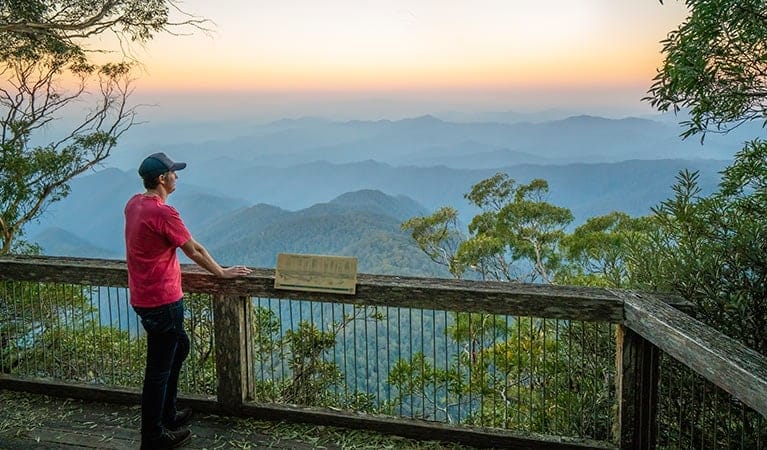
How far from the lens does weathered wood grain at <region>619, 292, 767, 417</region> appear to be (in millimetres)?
1637

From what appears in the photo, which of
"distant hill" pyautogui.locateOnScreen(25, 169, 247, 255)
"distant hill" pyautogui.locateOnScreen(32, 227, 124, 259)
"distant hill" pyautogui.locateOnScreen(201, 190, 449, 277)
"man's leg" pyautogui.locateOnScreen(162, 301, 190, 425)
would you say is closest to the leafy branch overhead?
"man's leg" pyautogui.locateOnScreen(162, 301, 190, 425)

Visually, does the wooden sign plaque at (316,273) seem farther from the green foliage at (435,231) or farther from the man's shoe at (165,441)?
the green foliage at (435,231)

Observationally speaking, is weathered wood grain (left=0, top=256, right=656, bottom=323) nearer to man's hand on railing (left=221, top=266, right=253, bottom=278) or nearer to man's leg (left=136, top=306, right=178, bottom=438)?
man's hand on railing (left=221, top=266, right=253, bottom=278)

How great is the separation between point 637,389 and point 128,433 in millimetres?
2675

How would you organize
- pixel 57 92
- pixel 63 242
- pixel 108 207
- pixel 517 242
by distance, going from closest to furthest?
pixel 57 92, pixel 517 242, pixel 63 242, pixel 108 207

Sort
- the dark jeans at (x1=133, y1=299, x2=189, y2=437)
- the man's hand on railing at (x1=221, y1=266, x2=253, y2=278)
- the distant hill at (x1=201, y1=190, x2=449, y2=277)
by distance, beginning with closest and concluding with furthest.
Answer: the dark jeans at (x1=133, y1=299, x2=189, y2=437), the man's hand on railing at (x1=221, y1=266, x2=253, y2=278), the distant hill at (x1=201, y1=190, x2=449, y2=277)

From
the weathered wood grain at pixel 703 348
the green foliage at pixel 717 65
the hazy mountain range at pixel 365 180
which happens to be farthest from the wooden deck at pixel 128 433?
the hazy mountain range at pixel 365 180

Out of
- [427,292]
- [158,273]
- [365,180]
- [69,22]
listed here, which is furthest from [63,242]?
[365,180]

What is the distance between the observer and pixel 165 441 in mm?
2924

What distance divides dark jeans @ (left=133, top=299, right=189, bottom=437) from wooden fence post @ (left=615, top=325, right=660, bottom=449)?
2170 mm

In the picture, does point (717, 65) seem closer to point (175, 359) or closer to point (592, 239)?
point (175, 359)

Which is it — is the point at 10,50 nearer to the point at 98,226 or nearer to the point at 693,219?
the point at 693,219

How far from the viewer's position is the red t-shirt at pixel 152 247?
266cm

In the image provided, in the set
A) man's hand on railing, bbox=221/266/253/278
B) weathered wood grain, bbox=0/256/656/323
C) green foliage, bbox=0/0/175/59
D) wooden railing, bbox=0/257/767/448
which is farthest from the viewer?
green foliage, bbox=0/0/175/59
